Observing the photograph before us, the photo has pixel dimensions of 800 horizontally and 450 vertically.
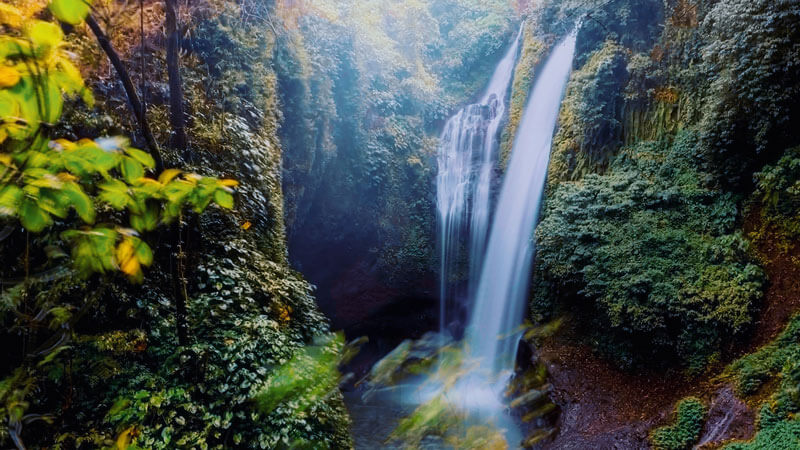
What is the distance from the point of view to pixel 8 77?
0.71 m

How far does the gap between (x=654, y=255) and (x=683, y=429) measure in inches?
108

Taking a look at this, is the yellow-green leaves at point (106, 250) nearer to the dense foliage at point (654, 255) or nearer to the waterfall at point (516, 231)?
the dense foliage at point (654, 255)

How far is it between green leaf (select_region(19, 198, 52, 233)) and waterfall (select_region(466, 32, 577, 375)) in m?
10.5

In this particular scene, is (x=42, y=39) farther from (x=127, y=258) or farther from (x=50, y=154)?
(x=127, y=258)

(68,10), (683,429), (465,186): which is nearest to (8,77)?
(68,10)

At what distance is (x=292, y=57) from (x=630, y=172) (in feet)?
24.2

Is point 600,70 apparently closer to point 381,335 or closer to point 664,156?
point 664,156

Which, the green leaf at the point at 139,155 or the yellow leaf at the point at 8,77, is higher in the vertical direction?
the yellow leaf at the point at 8,77

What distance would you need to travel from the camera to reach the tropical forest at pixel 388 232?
1.78 metres

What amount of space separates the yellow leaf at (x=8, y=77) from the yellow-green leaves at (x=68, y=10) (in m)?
0.13

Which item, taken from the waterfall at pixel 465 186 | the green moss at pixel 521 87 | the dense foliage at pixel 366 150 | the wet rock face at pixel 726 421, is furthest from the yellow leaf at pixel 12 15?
the green moss at pixel 521 87

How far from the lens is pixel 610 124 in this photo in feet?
30.9

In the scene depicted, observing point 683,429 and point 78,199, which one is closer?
point 78,199

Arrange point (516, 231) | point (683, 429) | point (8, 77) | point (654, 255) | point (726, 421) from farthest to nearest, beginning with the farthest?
point (516, 231) → point (654, 255) → point (683, 429) → point (726, 421) → point (8, 77)
